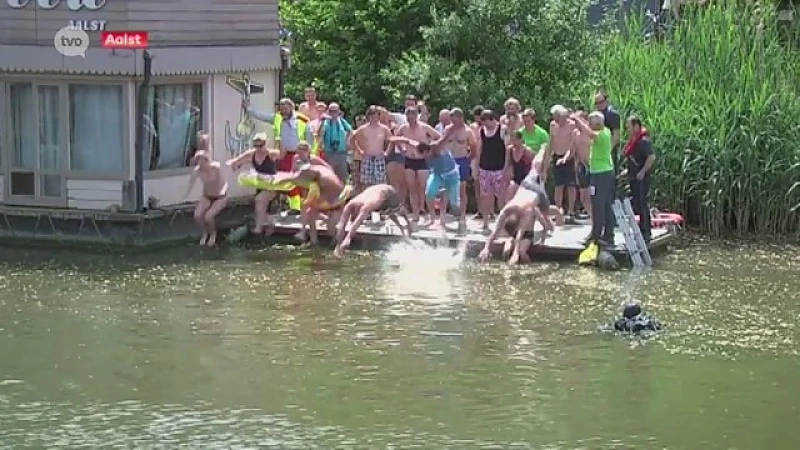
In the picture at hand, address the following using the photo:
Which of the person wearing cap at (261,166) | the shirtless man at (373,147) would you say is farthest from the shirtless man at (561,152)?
the person wearing cap at (261,166)

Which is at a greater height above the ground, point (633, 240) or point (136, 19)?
point (136, 19)

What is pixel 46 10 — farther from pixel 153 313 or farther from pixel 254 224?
pixel 153 313

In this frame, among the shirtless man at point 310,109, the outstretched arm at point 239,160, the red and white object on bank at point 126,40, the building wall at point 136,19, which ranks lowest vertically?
the outstretched arm at point 239,160

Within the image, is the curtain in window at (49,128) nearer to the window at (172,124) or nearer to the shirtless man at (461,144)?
the window at (172,124)

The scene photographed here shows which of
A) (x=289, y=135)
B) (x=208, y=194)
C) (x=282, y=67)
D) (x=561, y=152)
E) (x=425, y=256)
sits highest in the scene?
(x=282, y=67)

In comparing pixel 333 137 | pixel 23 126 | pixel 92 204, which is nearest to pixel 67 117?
pixel 23 126

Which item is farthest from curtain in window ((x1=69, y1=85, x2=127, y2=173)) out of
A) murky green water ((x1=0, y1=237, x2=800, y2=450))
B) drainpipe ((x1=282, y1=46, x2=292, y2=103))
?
drainpipe ((x1=282, y1=46, x2=292, y2=103))

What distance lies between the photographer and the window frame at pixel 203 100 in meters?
19.4

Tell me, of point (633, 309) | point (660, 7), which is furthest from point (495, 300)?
point (660, 7)

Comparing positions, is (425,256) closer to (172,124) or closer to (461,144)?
(461,144)

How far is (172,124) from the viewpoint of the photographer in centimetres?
1998

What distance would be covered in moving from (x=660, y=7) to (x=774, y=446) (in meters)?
20.1

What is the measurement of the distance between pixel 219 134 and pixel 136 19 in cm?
225

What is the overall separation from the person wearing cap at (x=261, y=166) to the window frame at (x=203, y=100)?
0.81m
